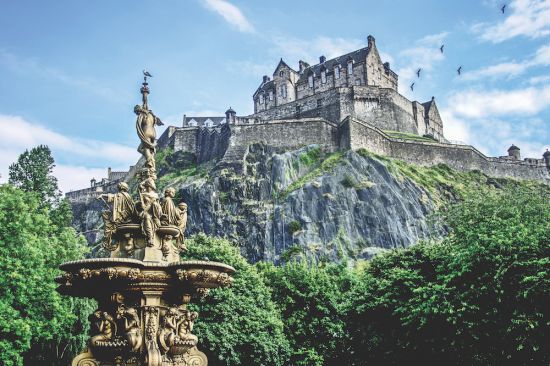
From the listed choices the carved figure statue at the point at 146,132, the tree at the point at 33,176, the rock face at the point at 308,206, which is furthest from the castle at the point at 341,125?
the carved figure statue at the point at 146,132

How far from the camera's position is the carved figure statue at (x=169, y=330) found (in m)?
9.20

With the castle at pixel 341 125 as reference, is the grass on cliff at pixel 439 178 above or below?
below

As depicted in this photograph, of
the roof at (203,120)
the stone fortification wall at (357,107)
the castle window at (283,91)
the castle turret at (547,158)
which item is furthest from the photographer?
the roof at (203,120)

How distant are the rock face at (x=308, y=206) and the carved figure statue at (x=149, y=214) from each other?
38.1 m

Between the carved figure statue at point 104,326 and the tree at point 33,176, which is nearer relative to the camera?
the carved figure statue at point 104,326

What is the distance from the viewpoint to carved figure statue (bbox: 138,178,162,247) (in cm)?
981

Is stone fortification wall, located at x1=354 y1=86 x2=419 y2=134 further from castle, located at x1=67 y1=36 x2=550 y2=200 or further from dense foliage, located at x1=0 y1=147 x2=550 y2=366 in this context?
dense foliage, located at x1=0 y1=147 x2=550 y2=366

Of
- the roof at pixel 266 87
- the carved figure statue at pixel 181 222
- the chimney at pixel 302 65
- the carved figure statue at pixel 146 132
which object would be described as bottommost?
the carved figure statue at pixel 181 222

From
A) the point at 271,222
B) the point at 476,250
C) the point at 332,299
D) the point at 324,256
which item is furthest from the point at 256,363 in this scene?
the point at 271,222

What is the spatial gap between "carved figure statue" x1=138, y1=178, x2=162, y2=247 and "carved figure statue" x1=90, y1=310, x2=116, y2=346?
1420 mm

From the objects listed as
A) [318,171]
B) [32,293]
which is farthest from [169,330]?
[318,171]

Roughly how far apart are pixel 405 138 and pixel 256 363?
151 ft

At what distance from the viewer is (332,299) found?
1187 inches

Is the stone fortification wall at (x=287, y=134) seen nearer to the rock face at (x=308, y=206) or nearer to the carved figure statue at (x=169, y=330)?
the rock face at (x=308, y=206)
